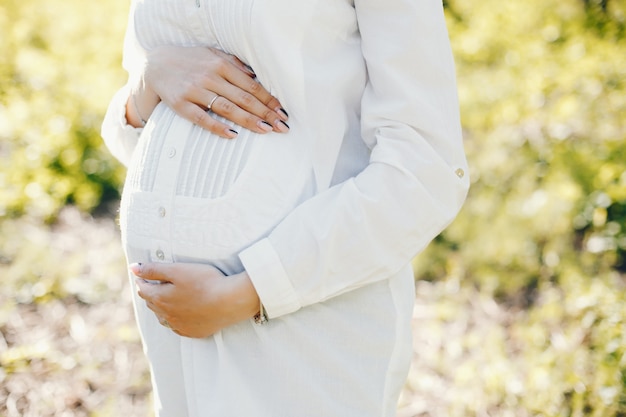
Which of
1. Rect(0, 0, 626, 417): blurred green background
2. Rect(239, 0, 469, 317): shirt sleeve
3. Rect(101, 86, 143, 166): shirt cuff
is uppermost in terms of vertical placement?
Rect(239, 0, 469, 317): shirt sleeve

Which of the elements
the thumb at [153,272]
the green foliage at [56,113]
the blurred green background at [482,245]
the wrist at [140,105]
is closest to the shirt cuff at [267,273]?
the thumb at [153,272]

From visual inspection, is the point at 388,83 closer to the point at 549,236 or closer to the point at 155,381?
the point at 155,381

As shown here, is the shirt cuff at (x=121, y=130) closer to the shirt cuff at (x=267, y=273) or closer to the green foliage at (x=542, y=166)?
the shirt cuff at (x=267, y=273)

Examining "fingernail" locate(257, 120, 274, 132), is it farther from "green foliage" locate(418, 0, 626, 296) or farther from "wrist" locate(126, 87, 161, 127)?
"green foliage" locate(418, 0, 626, 296)

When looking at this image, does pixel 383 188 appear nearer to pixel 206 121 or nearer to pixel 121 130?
pixel 206 121

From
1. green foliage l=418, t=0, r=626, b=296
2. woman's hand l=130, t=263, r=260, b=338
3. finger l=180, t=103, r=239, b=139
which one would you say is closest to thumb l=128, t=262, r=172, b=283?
woman's hand l=130, t=263, r=260, b=338

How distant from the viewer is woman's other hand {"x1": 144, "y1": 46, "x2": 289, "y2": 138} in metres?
1.23

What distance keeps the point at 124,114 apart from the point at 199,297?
1.87ft

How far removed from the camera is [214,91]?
1281mm

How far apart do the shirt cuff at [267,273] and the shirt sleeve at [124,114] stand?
1.71ft

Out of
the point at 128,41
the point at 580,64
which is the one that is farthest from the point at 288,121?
the point at 580,64

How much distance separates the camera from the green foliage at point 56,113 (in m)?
4.21

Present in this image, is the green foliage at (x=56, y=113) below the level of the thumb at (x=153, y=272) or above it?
below

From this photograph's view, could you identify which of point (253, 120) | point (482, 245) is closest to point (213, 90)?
point (253, 120)
